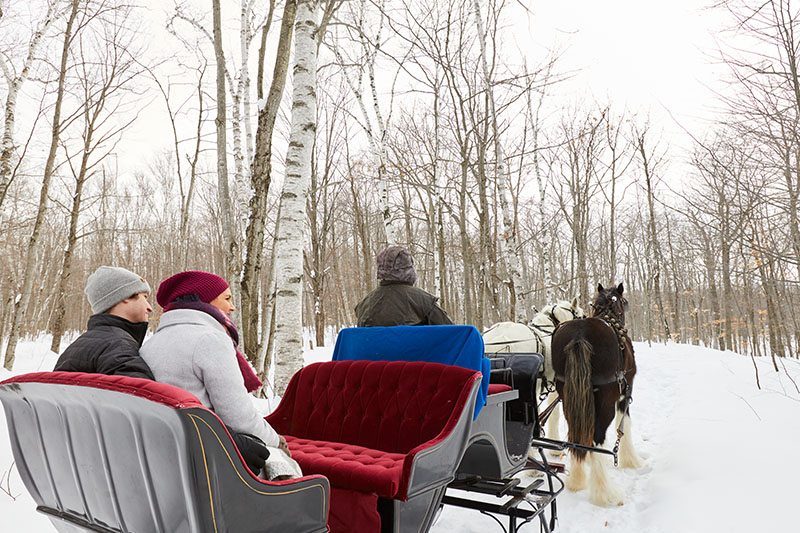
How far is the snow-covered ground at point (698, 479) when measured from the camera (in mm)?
3502

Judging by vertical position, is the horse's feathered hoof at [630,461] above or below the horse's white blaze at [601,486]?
below

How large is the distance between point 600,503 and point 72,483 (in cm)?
381

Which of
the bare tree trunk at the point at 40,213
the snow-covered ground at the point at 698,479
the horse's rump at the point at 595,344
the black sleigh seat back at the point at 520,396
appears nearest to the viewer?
the snow-covered ground at the point at 698,479

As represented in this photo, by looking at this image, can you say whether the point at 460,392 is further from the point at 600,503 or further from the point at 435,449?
the point at 600,503

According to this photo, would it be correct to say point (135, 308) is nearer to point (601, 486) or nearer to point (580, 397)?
point (580, 397)

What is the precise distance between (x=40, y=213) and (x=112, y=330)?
8.11 meters

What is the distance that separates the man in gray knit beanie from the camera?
2064 mm

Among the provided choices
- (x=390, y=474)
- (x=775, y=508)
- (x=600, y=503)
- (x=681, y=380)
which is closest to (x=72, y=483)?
(x=390, y=474)

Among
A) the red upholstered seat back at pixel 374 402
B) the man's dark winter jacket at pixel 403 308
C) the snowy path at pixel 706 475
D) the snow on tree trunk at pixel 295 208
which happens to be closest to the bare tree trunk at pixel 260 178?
the snow on tree trunk at pixel 295 208

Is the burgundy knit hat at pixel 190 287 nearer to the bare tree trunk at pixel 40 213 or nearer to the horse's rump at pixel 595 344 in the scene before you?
the horse's rump at pixel 595 344

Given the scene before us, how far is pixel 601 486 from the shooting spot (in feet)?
13.5

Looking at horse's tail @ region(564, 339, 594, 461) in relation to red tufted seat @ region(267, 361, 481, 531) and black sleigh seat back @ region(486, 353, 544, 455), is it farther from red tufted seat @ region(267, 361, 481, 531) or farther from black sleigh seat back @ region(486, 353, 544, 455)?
red tufted seat @ region(267, 361, 481, 531)

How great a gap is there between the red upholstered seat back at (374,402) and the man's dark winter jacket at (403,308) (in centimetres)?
62

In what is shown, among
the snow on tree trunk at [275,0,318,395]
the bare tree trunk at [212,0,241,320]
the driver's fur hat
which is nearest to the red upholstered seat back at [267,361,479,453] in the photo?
the driver's fur hat
